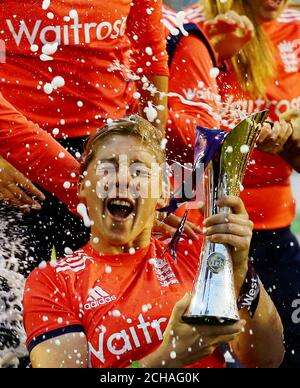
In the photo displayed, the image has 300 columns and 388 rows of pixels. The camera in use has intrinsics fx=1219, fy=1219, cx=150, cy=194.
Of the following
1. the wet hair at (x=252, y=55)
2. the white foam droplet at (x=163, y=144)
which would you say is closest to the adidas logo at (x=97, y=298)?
the white foam droplet at (x=163, y=144)

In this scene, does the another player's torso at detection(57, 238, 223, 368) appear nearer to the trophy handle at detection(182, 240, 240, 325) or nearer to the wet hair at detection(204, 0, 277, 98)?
the trophy handle at detection(182, 240, 240, 325)

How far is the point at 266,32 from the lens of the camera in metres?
2.27

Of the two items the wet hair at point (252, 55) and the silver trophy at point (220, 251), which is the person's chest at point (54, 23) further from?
the silver trophy at point (220, 251)

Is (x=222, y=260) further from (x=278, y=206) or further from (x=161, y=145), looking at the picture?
(x=278, y=206)

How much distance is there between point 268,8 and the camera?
88.4 inches

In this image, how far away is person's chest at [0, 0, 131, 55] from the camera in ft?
6.72

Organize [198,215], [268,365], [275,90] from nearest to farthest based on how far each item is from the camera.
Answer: [268,365] → [198,215] → [275,90]

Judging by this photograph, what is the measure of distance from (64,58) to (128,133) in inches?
8.1

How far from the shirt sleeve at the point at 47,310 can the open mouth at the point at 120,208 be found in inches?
Result: 5.2

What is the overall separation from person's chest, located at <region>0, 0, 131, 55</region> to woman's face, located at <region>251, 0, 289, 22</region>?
29 cm

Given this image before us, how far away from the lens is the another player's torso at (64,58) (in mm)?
2053

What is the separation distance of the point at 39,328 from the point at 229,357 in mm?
307

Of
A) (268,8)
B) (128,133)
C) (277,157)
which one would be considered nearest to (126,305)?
(128,133)
